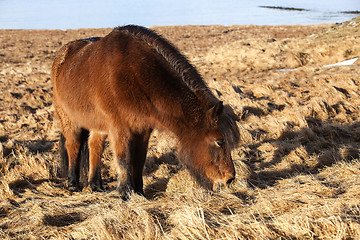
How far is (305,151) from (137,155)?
9.29ft

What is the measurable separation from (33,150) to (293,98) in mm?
6295

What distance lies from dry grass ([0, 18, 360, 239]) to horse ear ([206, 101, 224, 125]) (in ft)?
2.37

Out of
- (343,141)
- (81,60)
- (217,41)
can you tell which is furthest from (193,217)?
(217,41)

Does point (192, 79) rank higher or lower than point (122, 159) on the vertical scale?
higher

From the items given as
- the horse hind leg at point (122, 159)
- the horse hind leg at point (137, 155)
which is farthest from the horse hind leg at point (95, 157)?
the horse hind leg at point (137, 155)

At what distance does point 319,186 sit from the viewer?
11.0 feet

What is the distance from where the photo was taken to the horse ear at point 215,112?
11.4ft

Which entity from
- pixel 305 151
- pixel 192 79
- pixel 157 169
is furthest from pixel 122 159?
pixel 305 151

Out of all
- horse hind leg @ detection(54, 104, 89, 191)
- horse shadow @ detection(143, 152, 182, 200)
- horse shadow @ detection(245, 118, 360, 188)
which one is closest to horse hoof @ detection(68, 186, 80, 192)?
horse hind leg @ detection(54, 104, 89, 191)

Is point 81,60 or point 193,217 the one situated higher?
point 81,60

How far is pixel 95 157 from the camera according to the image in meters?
4.94

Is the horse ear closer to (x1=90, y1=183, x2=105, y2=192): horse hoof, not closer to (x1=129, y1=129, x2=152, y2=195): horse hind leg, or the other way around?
(x1=129, y1=129, x2=152, y2=195): horse hind leg

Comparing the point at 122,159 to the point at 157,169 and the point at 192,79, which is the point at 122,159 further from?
the point at 157,169

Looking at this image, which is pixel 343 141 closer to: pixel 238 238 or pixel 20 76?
pixel 238 238
